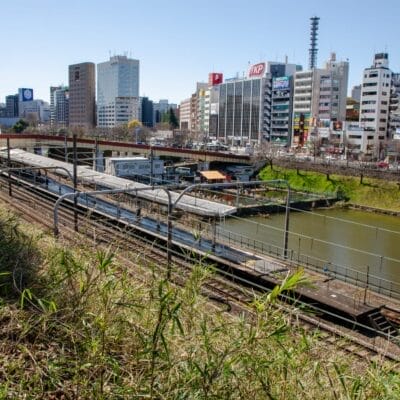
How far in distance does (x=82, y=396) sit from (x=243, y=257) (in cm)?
704

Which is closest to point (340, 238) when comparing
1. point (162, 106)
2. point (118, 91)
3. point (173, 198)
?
point (173, 198)

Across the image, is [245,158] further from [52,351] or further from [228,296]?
[52,351]

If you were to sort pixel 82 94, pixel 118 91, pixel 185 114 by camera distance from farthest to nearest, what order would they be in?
pixel 185 114 → pixel 82 94 → pixel 118 91

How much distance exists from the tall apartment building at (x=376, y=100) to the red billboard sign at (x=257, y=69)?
39.6 ft

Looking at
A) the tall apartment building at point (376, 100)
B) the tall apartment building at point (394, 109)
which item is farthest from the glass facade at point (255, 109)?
the tall apartment building at point (394, 109)

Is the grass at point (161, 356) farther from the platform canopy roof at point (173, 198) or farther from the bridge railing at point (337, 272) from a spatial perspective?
the platform canopy roof at point (173, 198)

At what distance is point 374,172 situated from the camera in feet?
80.7

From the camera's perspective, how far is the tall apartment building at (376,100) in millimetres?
37406

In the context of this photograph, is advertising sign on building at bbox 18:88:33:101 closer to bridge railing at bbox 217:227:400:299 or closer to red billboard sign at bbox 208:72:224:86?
red billboard sign at bbox 208:72:224:86

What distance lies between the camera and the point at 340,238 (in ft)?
54.5

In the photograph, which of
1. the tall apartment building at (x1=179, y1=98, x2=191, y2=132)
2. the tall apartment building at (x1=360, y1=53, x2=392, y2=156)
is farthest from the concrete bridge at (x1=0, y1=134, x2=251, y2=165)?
the tall apartment building at (x1=179, y1=98, x2=191, y2=132)

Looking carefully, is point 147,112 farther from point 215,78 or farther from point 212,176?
point 212,176

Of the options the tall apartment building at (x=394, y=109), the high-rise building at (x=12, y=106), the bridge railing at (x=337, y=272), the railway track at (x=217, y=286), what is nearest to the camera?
the railway track at (x=217, y=286)

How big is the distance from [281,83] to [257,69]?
414 centimetres
